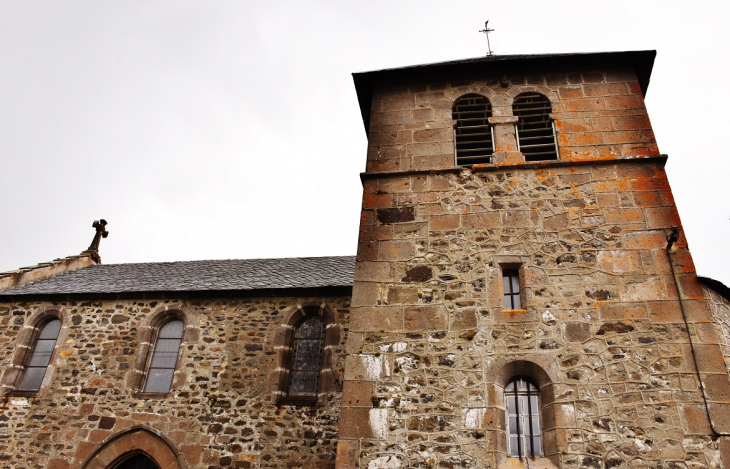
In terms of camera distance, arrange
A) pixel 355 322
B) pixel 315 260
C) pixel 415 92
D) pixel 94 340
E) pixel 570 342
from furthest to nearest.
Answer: pixel 315 260, pixel 94 340, pixel 415 92, pixel 355 322, pixel 570 342

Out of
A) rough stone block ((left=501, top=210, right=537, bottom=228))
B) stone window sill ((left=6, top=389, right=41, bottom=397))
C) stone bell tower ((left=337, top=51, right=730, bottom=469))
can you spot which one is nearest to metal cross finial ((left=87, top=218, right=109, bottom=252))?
stone window sill ((left=6, top=389, right=41, bottom=397))

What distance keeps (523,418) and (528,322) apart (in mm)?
1199

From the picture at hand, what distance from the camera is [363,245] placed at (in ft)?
26.5

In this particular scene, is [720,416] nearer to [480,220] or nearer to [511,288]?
[511,288]

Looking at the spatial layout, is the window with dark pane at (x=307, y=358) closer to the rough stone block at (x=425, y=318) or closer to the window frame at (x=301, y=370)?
the window frame at (x=301, y=370)

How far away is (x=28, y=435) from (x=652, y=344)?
37.1 feet

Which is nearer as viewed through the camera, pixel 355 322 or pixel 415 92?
pixel 355 322

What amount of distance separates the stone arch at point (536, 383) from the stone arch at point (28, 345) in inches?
374

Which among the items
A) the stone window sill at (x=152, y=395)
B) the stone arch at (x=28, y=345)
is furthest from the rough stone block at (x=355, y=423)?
the stone arch at (x=28, y=345)

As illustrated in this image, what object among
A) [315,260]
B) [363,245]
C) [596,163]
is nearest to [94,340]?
[315,260]

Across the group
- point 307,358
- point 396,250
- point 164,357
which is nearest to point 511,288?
point 396,250

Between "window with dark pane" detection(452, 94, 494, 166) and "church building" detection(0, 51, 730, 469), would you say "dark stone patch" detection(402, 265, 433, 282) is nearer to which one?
"church building" detection(0, 51, 730, 469)

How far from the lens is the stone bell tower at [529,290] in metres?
6.38

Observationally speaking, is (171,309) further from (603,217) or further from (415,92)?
(603,217)
